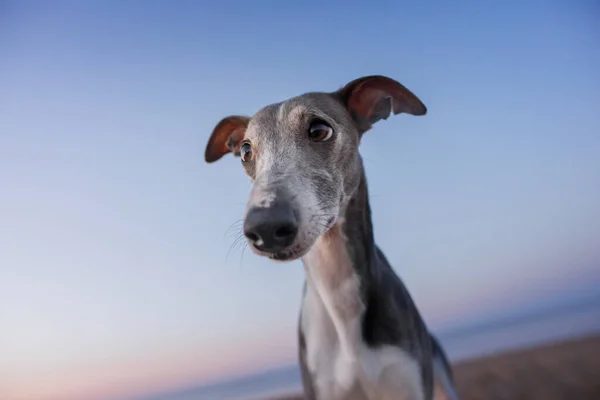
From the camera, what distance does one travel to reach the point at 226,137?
3168 millimetres

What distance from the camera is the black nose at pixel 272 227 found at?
1.63m

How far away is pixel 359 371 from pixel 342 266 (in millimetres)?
557

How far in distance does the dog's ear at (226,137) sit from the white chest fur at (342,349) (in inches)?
44.0

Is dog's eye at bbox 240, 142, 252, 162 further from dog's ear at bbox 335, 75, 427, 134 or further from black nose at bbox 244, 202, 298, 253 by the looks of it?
black nose at bbox 244, 202, 298, 253

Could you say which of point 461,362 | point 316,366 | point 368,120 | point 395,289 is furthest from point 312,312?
point 461,362

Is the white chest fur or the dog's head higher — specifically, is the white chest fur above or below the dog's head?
below

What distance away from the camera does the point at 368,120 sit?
2.85 metres

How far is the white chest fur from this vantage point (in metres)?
2.25

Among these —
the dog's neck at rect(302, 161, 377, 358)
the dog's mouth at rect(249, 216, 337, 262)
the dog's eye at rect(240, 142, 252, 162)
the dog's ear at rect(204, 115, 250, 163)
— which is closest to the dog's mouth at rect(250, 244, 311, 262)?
the dog's mouth at rect(249, 216, 337, 262)

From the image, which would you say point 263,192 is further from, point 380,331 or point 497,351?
point 497,351

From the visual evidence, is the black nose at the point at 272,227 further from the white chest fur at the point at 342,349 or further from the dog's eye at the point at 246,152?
the dog's eye at the point at 246,152

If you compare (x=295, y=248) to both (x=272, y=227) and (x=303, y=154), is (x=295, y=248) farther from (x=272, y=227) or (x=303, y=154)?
(x=303, y=154)

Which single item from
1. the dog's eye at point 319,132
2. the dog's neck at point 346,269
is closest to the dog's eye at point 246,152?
the dog's eye at point 319,132

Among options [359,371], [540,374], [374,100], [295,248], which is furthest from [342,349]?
[540,374]
